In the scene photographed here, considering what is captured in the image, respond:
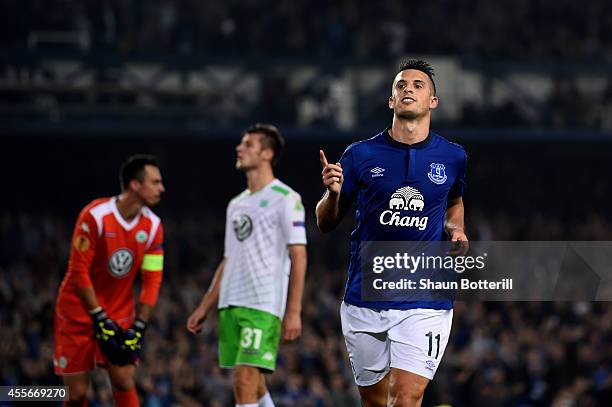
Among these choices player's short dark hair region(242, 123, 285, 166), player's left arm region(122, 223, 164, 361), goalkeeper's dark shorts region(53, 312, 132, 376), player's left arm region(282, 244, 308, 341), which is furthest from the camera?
player's short dark hair region(242, 123, 285, 166)

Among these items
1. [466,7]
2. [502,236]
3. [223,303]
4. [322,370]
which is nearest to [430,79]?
[223,303]

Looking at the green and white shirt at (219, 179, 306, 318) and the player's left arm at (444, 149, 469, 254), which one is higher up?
the player's left arm at (444, 149, 469, 254)

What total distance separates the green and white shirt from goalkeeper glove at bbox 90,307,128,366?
0.92m

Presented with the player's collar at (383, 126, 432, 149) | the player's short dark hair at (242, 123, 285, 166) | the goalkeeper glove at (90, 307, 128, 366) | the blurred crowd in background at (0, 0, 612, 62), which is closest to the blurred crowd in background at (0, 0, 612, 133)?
the blurred crowd in background at (0, 0, 612, 62)

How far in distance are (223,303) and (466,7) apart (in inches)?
775

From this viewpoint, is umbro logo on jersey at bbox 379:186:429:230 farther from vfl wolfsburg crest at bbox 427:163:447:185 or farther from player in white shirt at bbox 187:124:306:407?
player in white shirt at bbox 187:124:306:407

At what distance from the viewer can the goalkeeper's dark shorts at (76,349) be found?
8680mm

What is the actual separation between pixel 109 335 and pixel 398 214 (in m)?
2.74

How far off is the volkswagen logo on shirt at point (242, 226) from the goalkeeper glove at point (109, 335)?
122 cm

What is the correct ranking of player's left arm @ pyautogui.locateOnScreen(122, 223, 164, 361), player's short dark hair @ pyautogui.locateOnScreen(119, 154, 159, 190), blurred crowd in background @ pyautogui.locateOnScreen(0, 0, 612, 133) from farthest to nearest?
blurred crowd in background @ pyautogui.locateOnScreen(0, 0, 612, 133), player's short dark hair @ pyautogui.locateOnScreen(119, 154, 159, 190), player's left arm @ pyautogui.locateOnScreen(122, 223, 164, 361)

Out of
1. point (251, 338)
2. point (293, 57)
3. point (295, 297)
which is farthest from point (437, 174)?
point (293, 57)

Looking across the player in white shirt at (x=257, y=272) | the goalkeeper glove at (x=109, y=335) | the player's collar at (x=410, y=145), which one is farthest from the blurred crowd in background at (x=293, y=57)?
the player's collar at (x=410, y=145)

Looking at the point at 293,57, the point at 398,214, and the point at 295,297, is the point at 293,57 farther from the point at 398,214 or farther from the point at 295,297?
the point at 398,214

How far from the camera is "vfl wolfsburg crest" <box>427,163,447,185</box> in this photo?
Answer: 6926mm
